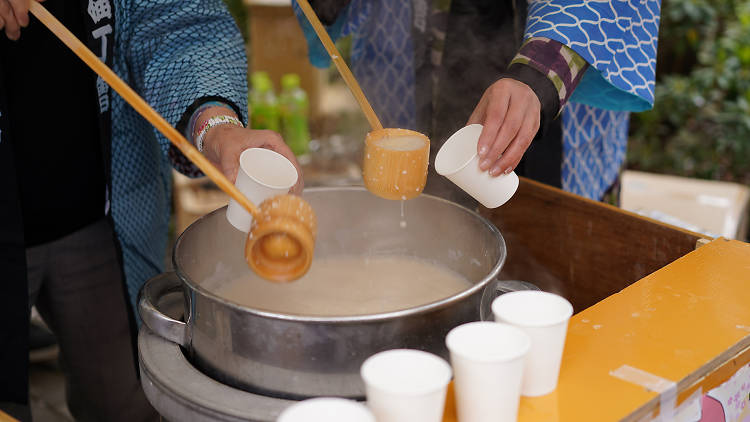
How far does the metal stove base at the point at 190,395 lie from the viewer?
2.73 ft

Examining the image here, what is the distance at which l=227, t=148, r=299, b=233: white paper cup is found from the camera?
1044mm

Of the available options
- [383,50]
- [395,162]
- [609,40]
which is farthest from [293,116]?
[395,162]

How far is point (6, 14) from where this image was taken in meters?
1.14

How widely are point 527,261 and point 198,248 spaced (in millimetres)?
820

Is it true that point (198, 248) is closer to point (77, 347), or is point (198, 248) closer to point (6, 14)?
point (6, 14)

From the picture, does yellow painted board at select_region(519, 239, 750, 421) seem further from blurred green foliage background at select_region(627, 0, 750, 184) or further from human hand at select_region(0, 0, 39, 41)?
blurred green foliage background at select_region(627, 0, 750, 184)

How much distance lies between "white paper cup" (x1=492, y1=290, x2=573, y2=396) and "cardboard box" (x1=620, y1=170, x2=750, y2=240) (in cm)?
199

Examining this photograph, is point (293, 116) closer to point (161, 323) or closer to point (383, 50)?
point (383, 50)

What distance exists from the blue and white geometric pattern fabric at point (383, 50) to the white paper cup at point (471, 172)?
28.6 inches

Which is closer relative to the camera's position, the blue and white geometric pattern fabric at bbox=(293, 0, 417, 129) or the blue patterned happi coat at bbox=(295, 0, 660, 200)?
the blue patterned happi coat at bbox=(295, 0, 660, 200)

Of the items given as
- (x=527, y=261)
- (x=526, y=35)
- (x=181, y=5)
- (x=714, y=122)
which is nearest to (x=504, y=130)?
(x=526, y=35)

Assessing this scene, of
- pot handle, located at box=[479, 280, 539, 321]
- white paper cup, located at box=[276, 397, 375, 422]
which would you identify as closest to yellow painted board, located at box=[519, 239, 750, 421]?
pot handle, located at box=[479, 280, 539, 321]

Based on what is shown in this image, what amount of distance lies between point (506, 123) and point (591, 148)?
73cm

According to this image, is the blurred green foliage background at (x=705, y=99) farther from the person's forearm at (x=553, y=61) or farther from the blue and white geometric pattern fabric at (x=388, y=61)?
the person's forearm at (x=553, y=61)
